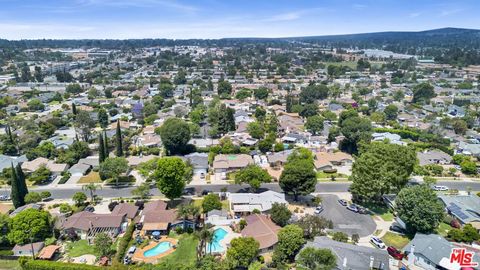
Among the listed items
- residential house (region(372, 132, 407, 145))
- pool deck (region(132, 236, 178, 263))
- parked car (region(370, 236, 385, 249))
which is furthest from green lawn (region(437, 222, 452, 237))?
residential house (region(372, 132, 407, 145))

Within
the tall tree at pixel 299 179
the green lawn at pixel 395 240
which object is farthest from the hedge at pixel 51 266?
the green lawn at pixel 395 240

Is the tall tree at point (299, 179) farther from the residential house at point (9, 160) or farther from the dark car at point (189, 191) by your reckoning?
the residential house at point (9, 160)

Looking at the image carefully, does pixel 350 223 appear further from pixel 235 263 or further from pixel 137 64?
pixel 137 64

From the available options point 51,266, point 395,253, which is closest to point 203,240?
point 51,266

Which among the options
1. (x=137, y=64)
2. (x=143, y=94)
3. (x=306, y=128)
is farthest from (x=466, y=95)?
(x=137, y=64)

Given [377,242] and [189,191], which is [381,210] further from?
[189,191]

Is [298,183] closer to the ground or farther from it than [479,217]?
farther from it
